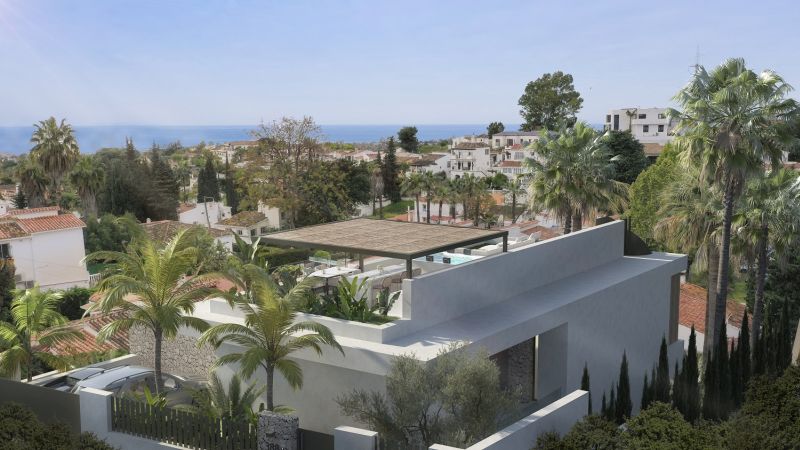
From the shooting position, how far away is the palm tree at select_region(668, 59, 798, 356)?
21672 mm

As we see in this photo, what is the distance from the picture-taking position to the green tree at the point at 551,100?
136m

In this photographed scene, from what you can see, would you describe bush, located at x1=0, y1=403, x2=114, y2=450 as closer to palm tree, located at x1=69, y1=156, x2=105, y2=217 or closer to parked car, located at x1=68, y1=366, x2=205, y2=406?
parked car, located at x1=68, y1=366, x2=205, y2=406

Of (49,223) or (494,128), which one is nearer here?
(49,223)

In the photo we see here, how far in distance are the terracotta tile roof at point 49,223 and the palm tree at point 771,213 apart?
44485 millimetres

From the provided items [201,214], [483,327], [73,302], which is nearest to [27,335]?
[483,327]

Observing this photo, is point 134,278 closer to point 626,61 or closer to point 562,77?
point 626,61

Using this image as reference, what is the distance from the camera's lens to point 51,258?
53.2 metres

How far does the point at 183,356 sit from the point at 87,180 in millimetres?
60716

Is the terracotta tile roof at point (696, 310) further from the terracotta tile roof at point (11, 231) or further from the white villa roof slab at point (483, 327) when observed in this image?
the terracotta tile roof at point (11, 231)

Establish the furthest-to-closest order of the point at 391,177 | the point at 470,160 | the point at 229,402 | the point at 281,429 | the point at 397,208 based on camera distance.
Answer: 1. the point at 470,160
2. the point at 391,177
3. the point at 397,208
4. the point at 229,402
5. the point at 281,429

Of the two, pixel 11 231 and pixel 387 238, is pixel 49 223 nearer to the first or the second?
pixel 11 231

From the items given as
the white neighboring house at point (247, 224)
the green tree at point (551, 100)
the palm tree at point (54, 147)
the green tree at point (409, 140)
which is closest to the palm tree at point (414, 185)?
the white neighboring house at point (247, 224)

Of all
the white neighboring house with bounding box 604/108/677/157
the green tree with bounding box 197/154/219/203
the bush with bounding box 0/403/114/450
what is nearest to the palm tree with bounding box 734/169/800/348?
the bush with bounding box 0/403/114/450

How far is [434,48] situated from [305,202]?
126326mm
